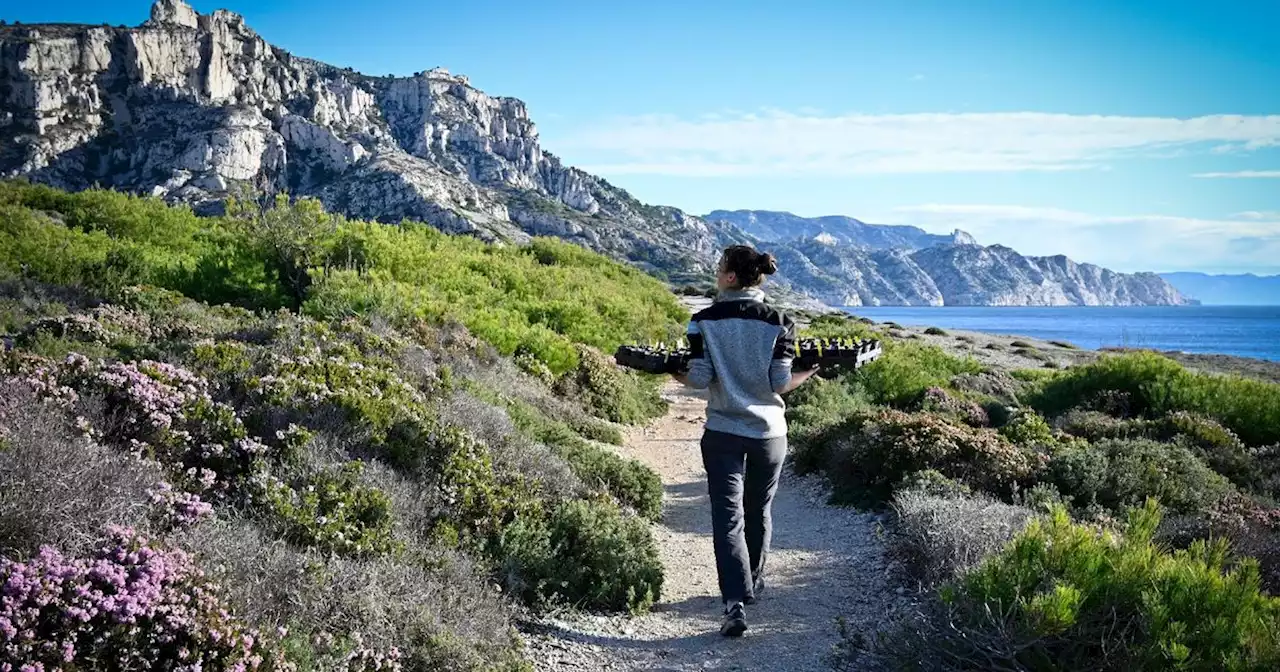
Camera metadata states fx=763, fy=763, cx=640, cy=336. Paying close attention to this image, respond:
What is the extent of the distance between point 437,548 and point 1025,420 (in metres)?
8.23

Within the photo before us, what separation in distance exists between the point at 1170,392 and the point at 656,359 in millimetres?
11429

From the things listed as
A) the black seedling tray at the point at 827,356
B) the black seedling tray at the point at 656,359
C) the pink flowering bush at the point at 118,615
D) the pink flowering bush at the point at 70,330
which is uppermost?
the black seedling tray at the point at 827,356

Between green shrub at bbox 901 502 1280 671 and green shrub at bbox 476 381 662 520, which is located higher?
green shrub at bbox 901 502 1280 671

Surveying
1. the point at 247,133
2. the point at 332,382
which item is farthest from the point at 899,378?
the point at 247,133

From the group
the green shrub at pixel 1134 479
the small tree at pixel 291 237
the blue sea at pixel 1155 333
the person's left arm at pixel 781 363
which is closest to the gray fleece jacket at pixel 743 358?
the person's left arm at pixel 781 363

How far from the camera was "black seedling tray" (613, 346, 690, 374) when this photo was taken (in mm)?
4953

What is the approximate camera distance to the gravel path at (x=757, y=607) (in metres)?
4.71

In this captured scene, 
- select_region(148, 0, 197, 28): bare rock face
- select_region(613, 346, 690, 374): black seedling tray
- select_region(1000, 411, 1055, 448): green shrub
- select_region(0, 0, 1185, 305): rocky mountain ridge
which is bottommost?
select_region(1000, 411, 1055, 448): green shrub

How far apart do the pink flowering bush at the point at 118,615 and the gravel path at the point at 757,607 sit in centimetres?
194

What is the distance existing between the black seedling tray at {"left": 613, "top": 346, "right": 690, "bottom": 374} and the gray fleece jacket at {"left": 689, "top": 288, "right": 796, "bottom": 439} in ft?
0.38

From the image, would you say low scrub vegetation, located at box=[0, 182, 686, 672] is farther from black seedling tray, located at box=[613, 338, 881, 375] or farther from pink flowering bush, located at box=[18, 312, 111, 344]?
black seedling tray, located at box=[613, 338, 881, 375]

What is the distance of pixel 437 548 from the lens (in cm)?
501

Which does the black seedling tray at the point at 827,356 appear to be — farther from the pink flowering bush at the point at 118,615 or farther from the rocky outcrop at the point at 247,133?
the rocky outcrop at the point at 247,133

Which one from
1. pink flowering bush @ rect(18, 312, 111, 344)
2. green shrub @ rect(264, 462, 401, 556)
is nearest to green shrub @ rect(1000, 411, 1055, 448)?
green shrub @ rect(264, 462, 401, 556)
